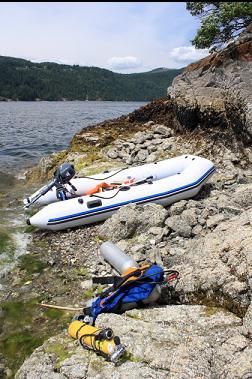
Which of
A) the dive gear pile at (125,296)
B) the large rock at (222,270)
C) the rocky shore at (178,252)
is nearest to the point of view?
the rocky shore at (178,252)

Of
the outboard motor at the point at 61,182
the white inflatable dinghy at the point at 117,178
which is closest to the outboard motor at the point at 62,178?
the outboard motor at the point at 61,182

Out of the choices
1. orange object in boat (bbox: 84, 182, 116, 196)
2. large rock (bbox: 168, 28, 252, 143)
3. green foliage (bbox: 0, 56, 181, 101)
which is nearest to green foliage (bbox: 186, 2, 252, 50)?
large rock (bbox: 168, 28, 252, 143)

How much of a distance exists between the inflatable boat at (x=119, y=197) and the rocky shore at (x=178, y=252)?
0.37 meters

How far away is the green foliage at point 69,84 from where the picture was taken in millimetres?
121562

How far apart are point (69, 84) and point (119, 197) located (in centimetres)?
14009

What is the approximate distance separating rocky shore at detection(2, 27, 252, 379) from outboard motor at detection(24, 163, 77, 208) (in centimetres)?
150

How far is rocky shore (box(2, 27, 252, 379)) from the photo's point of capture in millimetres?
4199

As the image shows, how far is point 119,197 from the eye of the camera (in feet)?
33.3

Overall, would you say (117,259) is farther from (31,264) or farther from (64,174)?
(64,174)

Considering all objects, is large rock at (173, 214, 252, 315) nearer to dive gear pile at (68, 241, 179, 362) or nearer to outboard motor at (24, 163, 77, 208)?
dive gear pile at (68, 241, 179, 362)

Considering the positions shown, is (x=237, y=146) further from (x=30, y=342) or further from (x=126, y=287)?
(x=30, y=342)

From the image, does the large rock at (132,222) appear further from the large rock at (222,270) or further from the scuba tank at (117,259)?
the large rock at (222,270)

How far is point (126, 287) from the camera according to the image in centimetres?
555

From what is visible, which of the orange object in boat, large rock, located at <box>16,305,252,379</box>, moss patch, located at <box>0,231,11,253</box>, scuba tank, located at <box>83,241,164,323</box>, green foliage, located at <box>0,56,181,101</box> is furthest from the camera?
green foliage, located at <box>0,56,181,101</box>
